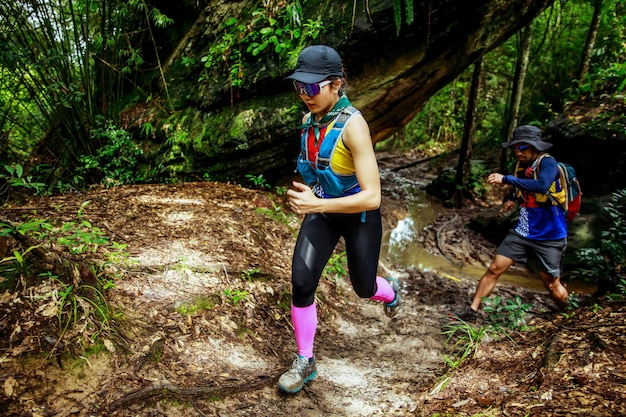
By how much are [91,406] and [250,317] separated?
5.13ft

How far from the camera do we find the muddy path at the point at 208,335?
2.21 m

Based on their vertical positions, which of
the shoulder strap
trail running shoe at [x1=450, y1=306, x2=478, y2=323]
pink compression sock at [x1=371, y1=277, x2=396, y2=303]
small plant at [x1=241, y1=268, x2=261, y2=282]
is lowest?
trail running shoe at [x1=450, y1=306, x2=478, y2=323]

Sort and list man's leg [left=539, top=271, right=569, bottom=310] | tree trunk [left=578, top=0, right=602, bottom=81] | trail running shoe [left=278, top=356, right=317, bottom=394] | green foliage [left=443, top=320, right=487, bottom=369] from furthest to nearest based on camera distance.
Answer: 1. tree trunk [left=578, top=0, right=602, bottom=81]
2. man's leg [left=539, top=271, right=569, bottom=310]
3. green foliage [left=443, top=320, right=487, bottom=369]
4. trail running shoe [left=278, top=356, right=317, bottom=394]

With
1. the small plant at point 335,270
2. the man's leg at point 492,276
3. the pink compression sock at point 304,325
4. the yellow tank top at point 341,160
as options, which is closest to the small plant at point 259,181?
the small plant at point 335,270

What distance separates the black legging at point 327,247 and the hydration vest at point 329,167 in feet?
0.80

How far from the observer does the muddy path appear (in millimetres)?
2211

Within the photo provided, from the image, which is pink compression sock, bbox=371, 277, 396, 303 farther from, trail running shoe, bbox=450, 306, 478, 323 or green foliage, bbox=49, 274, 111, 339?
green foliage, bbox=49, 274, 111, 339

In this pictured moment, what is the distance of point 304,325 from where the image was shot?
2.93 m

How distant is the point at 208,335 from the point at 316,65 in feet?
7.39

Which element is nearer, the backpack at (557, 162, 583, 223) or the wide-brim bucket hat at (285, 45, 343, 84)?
the wide-brim bucket hat at (285, 45, 343, 84)

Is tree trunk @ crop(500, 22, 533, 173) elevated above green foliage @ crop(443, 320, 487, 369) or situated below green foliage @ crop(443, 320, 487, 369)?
above

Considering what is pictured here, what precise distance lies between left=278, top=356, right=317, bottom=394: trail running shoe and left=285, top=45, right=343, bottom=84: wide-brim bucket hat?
2068mm

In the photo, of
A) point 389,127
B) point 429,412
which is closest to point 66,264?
point 429,412

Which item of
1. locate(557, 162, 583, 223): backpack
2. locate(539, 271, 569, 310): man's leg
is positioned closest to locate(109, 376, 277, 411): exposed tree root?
locate(539, 271, 569, 310): man's leg
